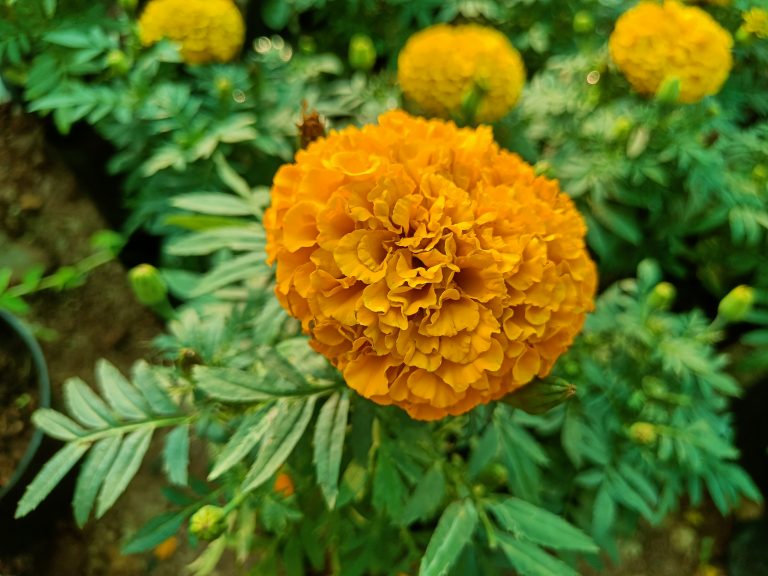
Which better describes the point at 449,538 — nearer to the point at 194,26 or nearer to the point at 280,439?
the point at 280,439

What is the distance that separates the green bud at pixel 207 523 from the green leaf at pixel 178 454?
0.07 meters

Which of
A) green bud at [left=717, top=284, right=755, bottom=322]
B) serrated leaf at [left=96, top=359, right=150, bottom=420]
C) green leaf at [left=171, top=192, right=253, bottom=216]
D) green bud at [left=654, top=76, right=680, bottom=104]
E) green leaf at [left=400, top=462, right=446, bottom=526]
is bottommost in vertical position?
green leaf at [left=400, top=462, right=446, bottom=526]

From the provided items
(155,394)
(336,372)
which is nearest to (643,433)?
(336,372)

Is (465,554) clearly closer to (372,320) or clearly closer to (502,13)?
(372,320)

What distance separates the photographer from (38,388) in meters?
1.21

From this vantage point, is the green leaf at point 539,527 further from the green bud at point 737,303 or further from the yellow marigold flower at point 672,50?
the yellow marigold flower at point 672,50

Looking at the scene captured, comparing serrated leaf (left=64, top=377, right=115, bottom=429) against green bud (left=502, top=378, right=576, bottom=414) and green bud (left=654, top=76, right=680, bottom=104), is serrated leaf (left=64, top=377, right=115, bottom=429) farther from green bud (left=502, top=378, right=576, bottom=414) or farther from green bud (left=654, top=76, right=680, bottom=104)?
green bud (left=654, top=76, right=680, bottom=104)

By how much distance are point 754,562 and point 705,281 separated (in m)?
0.72

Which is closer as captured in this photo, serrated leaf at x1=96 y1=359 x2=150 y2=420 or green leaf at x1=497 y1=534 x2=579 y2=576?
green leaf at x1=497 y1=534 x2=579 y2=576

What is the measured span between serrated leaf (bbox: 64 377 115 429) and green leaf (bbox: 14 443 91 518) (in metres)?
0.04

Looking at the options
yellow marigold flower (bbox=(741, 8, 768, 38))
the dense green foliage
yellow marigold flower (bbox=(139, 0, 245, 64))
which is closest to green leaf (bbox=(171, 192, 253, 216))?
the dense green foliage

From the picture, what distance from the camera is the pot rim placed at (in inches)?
43.3

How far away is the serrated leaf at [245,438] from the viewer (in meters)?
0.66

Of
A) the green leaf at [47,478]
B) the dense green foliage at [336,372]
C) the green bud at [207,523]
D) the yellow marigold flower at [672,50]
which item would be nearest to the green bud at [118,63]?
the dense green foliage at [336,372]
